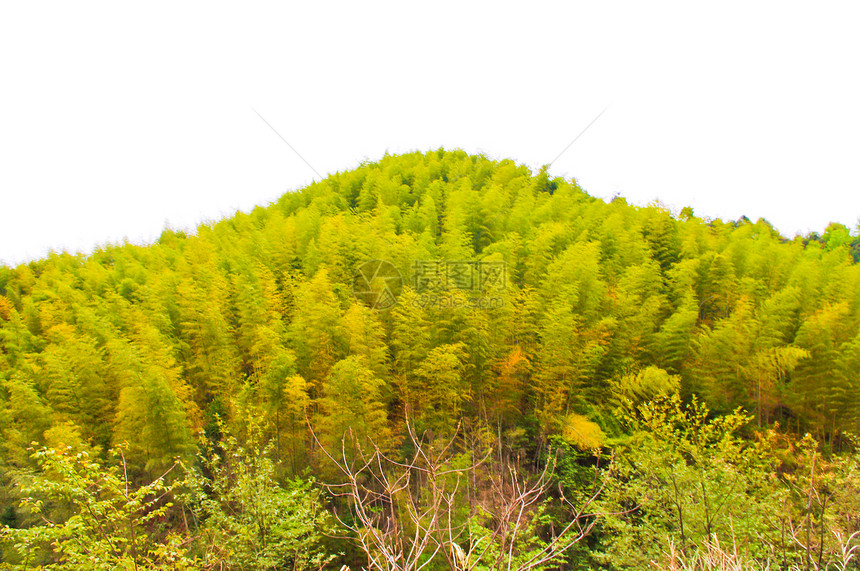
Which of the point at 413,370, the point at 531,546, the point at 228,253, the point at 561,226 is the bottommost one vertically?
the point at 531,546

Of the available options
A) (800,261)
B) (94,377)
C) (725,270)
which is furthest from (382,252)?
(800,261)

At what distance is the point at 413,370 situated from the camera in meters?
11.1

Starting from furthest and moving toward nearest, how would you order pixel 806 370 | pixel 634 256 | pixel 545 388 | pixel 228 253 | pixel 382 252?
pixel 228 253
pixel 634 256
pixel 382 252
pixel 545 388
pixel 806 370

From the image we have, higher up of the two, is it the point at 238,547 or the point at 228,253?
the point at 228,253

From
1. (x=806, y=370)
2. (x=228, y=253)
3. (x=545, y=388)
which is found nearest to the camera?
(x=806, y=370)

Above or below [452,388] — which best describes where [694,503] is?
below

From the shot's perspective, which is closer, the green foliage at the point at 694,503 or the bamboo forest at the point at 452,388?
the green foliage at the point at 694,503

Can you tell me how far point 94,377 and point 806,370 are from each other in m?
19.1

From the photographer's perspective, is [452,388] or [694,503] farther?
[452,388]

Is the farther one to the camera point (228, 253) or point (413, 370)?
point (228, 253)

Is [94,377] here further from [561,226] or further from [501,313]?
[561,226]

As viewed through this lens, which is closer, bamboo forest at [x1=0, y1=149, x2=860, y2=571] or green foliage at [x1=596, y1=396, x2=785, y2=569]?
green foliage at [x1=596, y1=396, x2=785, y2=569]

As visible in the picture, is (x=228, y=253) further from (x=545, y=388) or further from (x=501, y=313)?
(x=545, y=388)

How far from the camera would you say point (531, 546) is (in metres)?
9.65
